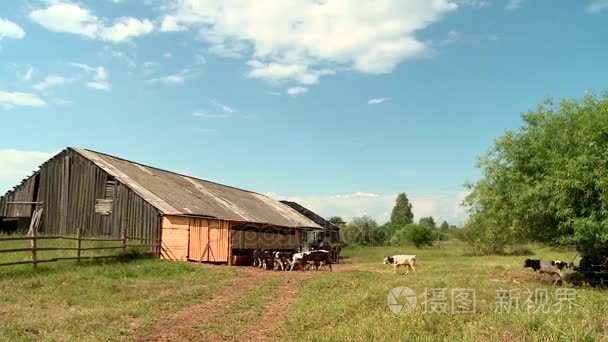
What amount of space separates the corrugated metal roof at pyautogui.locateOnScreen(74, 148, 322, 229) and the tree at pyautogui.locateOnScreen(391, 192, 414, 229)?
2418 inches

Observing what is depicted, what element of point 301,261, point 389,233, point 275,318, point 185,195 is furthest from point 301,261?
point 389,233

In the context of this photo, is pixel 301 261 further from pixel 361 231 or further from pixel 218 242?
pixel 361 231

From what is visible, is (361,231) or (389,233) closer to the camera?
(361,231)

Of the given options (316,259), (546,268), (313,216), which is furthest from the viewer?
(313,216)

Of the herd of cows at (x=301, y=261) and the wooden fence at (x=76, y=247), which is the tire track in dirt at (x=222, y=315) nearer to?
the wooden fence at (x=76, y=247)

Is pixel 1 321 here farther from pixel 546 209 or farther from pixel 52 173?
pixel 52 173

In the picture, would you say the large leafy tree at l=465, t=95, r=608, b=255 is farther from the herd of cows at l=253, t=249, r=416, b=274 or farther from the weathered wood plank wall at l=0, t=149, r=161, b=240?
the weathered wood plank wall at l=0, t=149, r=161, b=240

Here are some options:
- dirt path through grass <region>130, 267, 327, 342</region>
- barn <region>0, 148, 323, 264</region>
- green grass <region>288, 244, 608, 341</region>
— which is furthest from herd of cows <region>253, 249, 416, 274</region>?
green grass <region>288, 244, 608, 341</region>

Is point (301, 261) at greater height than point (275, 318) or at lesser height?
greater

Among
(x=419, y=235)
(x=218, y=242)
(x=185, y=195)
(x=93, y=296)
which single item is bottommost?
(x=93, y=296)

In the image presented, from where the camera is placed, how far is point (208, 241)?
94.4ft

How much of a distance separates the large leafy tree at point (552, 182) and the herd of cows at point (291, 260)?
361 inches

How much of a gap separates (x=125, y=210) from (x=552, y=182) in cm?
2257

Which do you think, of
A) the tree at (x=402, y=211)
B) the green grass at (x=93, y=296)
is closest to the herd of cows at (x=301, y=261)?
the green grass at (x=93, y=296)
